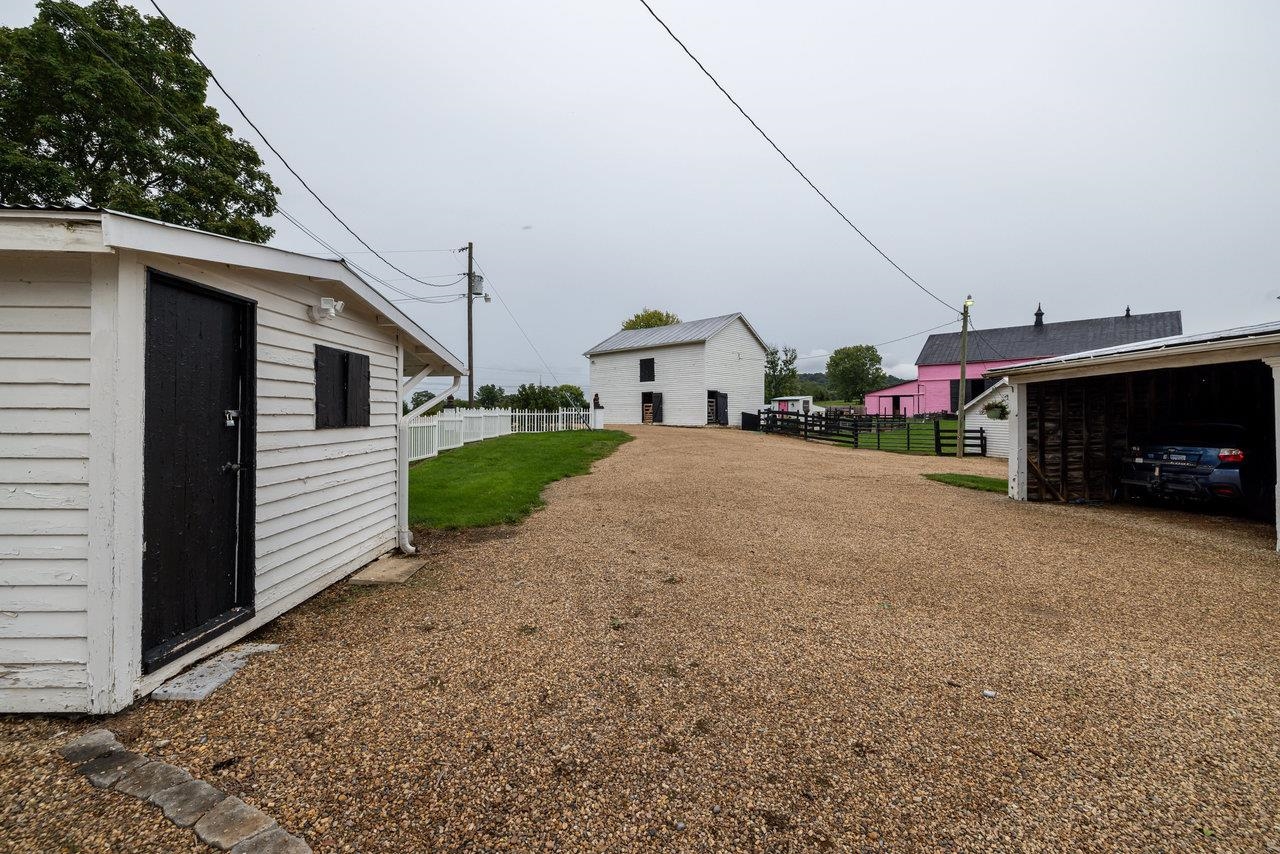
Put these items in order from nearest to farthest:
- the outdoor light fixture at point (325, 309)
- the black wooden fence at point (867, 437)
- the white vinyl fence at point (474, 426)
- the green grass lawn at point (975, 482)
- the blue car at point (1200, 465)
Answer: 1. the outdoor light fixture at point (325, 309)
2. the blue car at point (1200, 465)
3. the green grass lawn at point (975, 482)
4. the white vinyl fence at point (474, 426)
5. the black wooden fence at point (867, 437)

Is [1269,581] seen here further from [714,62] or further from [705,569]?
[714,62]

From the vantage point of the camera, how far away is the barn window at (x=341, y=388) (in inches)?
185

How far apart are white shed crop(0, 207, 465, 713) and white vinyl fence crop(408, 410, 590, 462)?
528 centimetres

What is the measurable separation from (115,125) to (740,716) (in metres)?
23.6

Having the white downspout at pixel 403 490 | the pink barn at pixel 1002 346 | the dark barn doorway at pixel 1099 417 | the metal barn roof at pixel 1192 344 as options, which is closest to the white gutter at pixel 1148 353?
the metal barn roof at pixel 1192 344

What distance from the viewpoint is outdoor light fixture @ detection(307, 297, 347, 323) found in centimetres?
456

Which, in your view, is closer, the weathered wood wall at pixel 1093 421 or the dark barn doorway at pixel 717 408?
the weathered wood wall at pixel 1093 421

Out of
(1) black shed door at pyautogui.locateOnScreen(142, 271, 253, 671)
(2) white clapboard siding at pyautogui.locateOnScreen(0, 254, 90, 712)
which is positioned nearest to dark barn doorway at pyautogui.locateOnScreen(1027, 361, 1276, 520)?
(1) black shed door at pyautogui.locateOnScreen(142, 271, 253, 671)

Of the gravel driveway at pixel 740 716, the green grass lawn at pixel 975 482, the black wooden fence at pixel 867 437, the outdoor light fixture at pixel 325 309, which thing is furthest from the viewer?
the black wooden fence at pixel 867 437

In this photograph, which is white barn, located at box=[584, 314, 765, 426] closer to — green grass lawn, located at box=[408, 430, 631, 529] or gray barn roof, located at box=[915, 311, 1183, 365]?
green grass lawn, located at box=[408, 430, 631, 529]

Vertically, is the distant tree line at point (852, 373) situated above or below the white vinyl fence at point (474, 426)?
above

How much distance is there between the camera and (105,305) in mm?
2756

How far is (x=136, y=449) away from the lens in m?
2.83

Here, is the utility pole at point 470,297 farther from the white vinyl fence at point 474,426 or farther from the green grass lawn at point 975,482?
the green grass lawn at point 975,482
